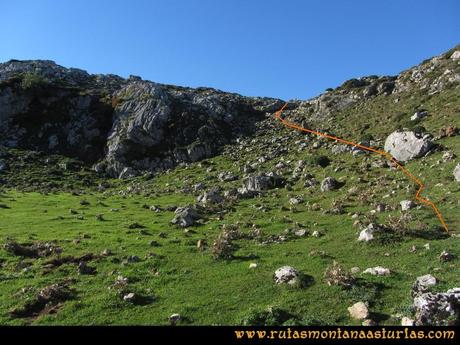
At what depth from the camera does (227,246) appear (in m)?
26.6

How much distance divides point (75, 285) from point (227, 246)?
28.3 ft

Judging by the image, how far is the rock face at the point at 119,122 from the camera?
75.6 meters

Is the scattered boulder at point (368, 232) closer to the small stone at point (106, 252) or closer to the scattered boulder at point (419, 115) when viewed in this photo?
the small stone at point (106, 252)

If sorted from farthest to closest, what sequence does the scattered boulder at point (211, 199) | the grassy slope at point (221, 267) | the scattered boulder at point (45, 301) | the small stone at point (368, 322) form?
1. the scattered boulder at point (211, 199)
2. the scattered boulder at point (45, 301)
3. the grassy slope at point (221, 267)
4. the small stone at point (368, 322)

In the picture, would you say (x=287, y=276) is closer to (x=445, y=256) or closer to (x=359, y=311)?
(x=359, y=311)

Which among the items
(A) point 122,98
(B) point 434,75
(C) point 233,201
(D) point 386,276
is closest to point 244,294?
(D) point 386,276

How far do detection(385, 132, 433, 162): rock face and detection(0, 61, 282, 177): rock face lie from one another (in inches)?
1360

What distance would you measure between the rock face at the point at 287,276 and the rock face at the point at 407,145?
85.2 ft

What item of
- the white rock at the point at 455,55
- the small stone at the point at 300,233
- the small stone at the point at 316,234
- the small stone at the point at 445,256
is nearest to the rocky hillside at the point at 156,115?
the white rock at the point at 455,55

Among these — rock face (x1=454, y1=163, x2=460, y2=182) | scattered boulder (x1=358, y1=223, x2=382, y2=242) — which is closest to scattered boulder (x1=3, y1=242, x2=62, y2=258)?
scattered boulder (x1=358, y1=223, x2=382, y2=242)

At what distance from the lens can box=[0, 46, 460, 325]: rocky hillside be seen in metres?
19.3

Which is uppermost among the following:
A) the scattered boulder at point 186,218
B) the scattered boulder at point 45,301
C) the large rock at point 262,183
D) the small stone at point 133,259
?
the large rock at point 262,183

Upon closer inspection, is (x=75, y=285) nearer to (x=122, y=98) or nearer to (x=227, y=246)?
(x=227, y=246)
